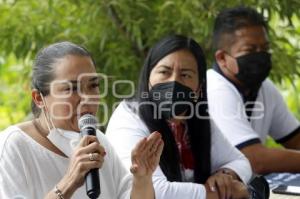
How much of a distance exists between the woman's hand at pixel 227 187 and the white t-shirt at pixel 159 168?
0.08m

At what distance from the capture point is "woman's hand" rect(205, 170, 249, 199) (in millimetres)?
2576

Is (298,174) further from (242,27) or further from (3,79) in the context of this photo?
(3,79)

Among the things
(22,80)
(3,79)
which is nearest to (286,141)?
(22,80)

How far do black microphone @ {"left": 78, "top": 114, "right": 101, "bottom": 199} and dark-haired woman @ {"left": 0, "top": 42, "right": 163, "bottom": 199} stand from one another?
90 mm

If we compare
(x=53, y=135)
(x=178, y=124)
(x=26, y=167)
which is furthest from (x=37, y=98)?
(x=178, y=124)

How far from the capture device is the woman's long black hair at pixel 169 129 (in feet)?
8.68

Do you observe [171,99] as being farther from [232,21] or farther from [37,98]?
[232,21]

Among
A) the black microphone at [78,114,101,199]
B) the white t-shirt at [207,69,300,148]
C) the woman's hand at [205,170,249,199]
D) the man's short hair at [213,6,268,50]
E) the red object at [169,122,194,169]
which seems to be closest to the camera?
the black microphone at [78,114,101,199]

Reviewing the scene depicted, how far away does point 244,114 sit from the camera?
3209mm

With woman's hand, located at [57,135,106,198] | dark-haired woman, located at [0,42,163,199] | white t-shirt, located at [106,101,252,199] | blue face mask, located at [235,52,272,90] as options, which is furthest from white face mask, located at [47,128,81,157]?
blue face mask, located at [235,52,272,90]

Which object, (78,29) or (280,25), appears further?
(280,25)

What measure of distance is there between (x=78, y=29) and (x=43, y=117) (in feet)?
4.73

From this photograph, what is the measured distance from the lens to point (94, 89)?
6.70 feet

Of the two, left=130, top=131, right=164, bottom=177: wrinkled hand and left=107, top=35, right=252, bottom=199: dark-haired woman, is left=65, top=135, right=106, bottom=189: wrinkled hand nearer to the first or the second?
left=130, top=131, right=164, bottom=177: wrinkled hand
